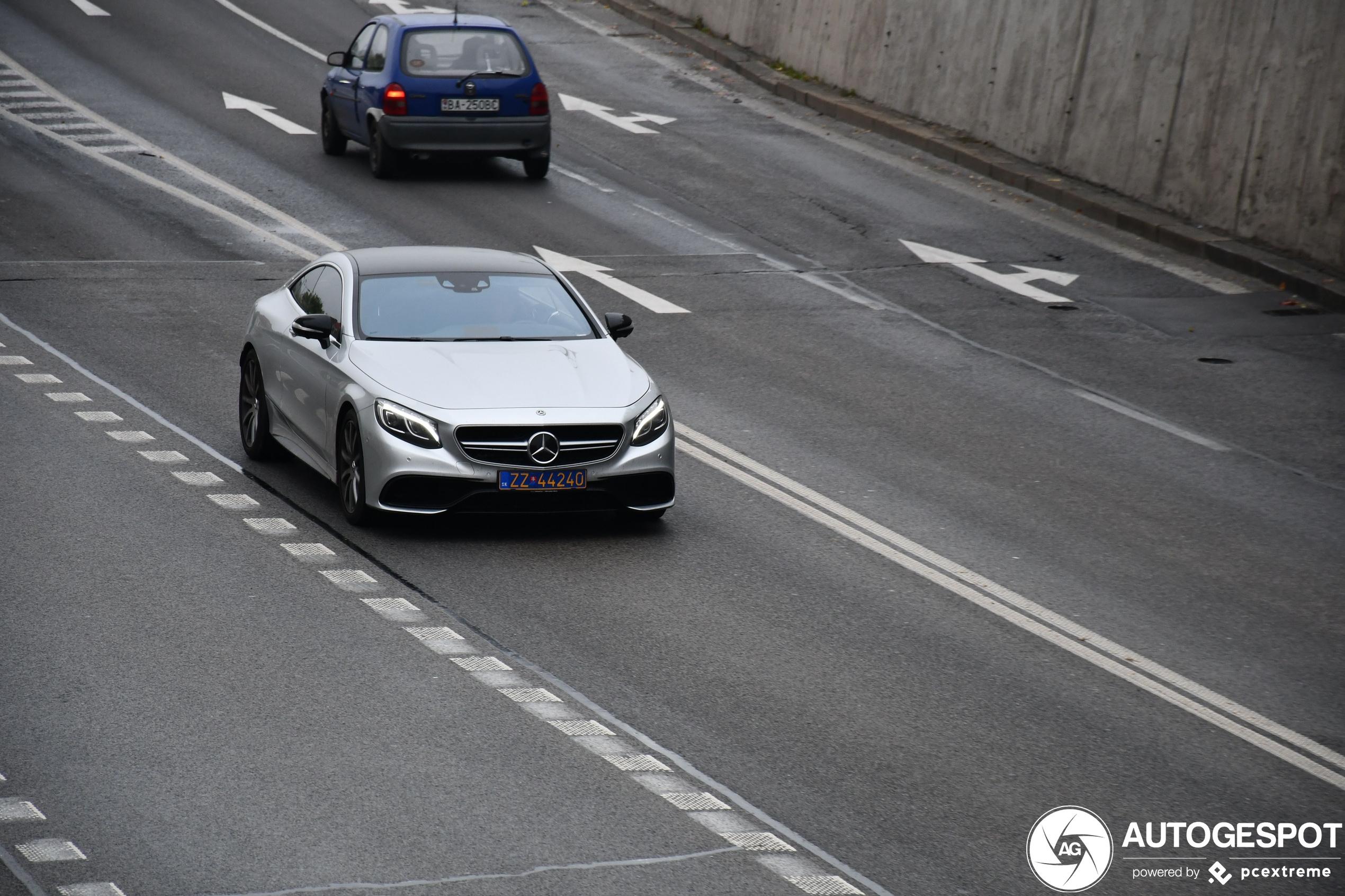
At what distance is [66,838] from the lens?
21.4 feet

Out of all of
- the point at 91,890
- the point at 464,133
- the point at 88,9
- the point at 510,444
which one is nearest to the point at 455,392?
the point at 510,444

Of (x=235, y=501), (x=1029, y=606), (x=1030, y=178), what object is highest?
(x=1030, y=178)

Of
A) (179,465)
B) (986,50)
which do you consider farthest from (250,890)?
(986,50)

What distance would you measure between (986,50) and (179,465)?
16535 mm

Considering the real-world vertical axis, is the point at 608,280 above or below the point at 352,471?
below

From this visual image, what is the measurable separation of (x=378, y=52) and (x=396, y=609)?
1512 centimetres

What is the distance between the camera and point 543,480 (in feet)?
34.6

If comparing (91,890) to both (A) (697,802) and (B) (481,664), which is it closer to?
(A) (697,802)

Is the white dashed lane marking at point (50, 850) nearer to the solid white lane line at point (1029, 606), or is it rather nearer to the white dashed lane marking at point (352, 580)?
the white dashed lane marking at point (352, 580)

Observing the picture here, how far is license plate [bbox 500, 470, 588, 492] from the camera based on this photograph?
34.4 feet

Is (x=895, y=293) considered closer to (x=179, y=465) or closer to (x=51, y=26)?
(x=179, y=465)

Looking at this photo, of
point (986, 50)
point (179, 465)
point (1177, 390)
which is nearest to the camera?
point (179, 465)

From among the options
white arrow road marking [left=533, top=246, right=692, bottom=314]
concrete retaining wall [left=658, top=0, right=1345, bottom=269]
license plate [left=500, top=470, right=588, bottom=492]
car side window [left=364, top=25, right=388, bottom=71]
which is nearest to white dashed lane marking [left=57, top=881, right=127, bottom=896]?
license plate [left=500, top=470, right=588, bottom=492]

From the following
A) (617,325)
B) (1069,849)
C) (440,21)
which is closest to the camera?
(1069,849)
